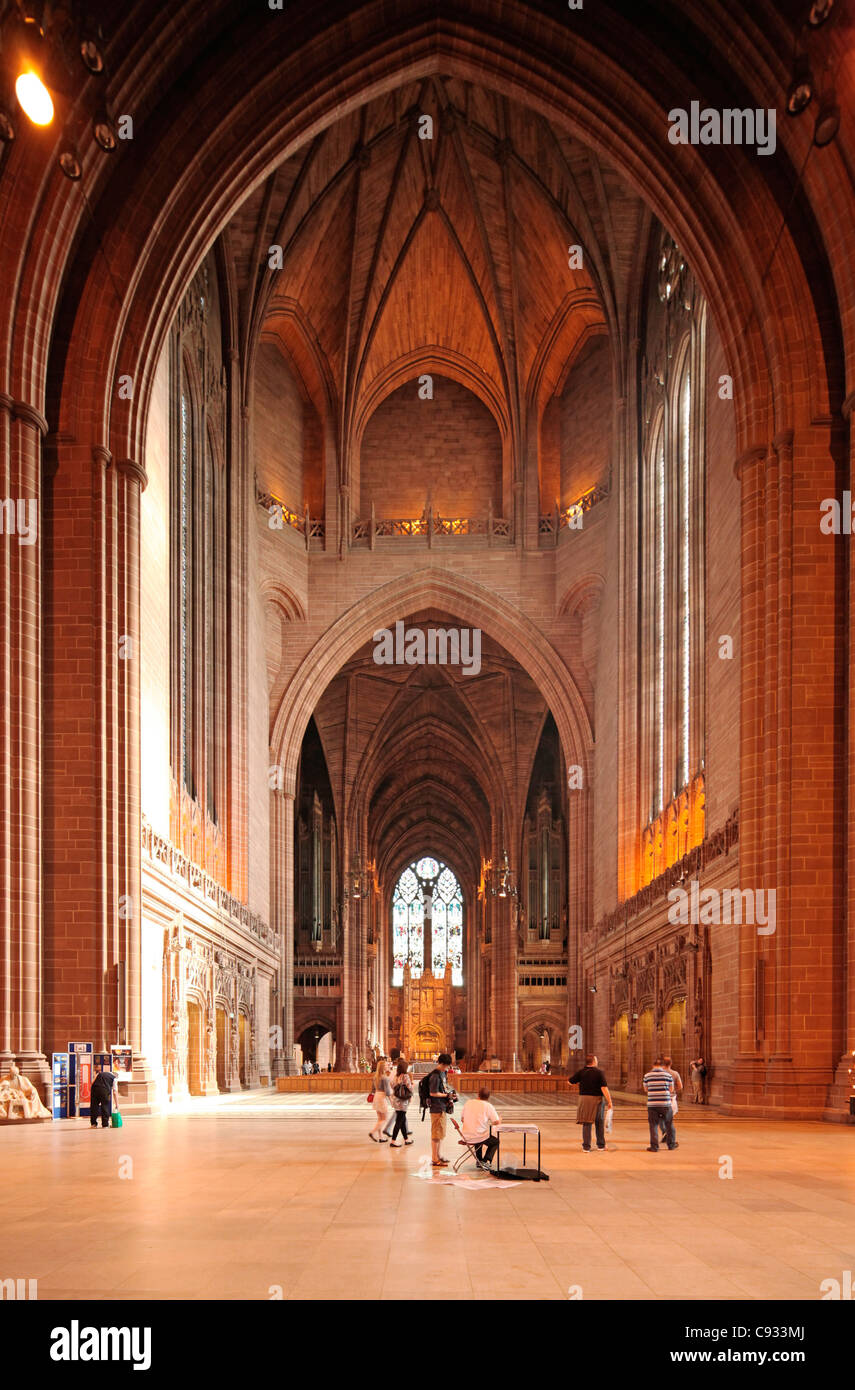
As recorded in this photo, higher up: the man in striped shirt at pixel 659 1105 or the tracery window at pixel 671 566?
the tracery window at pixel 671 566

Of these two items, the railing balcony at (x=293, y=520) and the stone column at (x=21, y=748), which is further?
the railing balcony at (x=293, y=520)

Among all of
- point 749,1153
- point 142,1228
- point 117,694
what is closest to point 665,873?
point 117,694

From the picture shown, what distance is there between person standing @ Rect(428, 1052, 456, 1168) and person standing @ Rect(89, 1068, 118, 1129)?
6.33 metres

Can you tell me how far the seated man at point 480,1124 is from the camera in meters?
12.4

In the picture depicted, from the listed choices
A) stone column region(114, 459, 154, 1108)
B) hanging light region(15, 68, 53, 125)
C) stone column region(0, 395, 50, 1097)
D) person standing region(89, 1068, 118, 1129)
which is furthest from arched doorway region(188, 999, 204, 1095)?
hanging light region(15, 68, 53, 125)

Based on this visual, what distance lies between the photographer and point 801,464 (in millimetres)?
21906

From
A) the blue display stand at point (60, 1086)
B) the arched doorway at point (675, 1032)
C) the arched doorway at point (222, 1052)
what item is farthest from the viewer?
the arched doorway at point (222, 1052)

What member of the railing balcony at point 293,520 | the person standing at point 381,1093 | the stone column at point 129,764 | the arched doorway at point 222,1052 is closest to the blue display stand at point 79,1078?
the stone column at point 129,764

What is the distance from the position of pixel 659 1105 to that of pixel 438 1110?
2.36 m

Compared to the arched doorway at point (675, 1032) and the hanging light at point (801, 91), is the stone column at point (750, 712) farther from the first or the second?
the arched doorway at point (675, 1032)

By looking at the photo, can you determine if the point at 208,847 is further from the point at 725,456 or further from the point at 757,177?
the point at 757,177

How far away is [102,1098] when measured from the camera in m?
18.6

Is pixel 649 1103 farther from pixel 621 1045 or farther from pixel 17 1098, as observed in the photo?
pixel 621 1045

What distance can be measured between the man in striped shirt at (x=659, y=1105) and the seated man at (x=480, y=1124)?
7.80 ft
